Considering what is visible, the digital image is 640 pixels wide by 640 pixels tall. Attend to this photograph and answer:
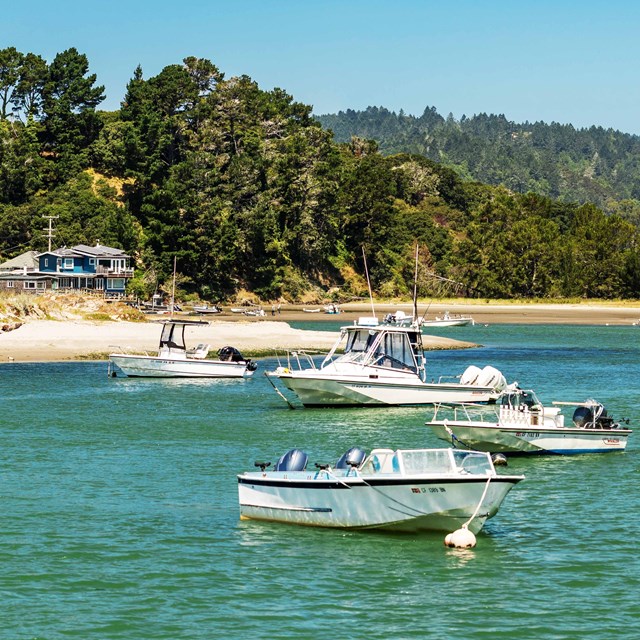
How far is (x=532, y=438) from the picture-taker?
38969 millimetres

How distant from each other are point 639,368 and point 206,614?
58.2 m

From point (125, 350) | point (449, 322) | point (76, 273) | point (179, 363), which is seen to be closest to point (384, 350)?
point (179, 363)

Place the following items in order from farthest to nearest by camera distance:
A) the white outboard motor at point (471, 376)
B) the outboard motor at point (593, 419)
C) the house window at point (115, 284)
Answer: the house window at point (115, 284)
the white outboard motor at point (471, 376)
the outboard motor at point (593, 419)

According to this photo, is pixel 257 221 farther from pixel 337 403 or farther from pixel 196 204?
pixel 337 403

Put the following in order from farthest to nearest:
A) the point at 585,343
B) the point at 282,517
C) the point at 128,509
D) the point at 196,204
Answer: the point at 196,204 < the point at 585,343 < the point at 128,509 < the point at 282,517

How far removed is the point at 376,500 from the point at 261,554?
2.83 meters

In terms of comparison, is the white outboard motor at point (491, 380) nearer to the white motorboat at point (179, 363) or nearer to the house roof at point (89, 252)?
the white motorboat at point (179, 363)

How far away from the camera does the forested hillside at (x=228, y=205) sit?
489ft

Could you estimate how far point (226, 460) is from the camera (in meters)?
39.2

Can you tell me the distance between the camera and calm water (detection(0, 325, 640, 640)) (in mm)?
22719

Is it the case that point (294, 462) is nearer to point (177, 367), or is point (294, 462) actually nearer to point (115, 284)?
point (177, 367)

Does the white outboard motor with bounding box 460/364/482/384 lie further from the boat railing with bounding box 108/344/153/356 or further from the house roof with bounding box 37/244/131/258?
the house roof with bounding box 37/244/131/258

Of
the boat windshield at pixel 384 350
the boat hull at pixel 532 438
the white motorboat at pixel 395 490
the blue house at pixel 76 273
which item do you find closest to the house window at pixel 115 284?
the blue house at pixel 76 273

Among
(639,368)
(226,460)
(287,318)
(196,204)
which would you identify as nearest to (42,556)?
(226,460)
